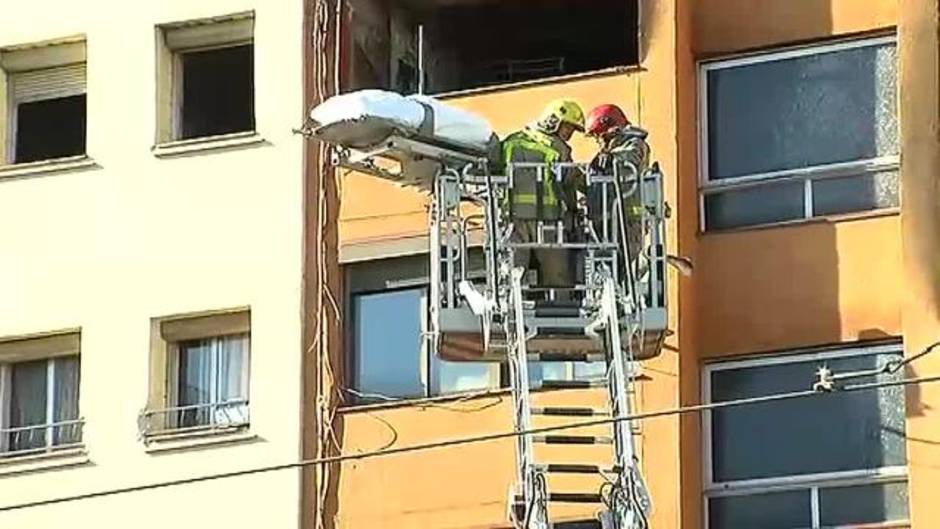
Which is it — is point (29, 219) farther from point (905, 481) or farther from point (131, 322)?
point (905, 481)

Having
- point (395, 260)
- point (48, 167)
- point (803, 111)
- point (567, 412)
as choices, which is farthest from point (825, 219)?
point (48, 167)

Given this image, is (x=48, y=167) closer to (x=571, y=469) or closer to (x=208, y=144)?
(x=208, y=144)

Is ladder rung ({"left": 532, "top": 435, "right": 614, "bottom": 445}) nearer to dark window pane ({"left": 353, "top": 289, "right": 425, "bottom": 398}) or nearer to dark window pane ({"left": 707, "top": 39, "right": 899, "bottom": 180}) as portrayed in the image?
dark window pane ({"left": 353, "top": 289, "right": 425, "bottom": 398})

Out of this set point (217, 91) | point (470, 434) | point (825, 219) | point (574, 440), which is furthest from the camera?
point (217, 91)

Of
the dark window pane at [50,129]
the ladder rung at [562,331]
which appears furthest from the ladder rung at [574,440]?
the dark window pane at [50,129]

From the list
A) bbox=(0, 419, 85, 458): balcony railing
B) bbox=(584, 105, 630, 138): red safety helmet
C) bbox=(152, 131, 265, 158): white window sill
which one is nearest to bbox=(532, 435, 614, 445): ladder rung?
bbox=(584, 105, 630, 138): red safety helmet

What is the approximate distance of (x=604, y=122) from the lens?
2069 cm

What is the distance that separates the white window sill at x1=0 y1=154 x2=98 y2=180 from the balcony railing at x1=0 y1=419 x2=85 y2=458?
1.85 meters

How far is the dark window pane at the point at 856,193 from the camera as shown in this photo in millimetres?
21953

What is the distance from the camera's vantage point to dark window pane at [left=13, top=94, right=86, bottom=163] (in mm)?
24531

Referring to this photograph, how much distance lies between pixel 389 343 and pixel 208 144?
2.02m

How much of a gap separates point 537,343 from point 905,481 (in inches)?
107

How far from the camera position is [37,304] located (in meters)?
23.8

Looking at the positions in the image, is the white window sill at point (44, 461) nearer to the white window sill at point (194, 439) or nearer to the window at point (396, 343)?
the white window sill at point (194, 439)
